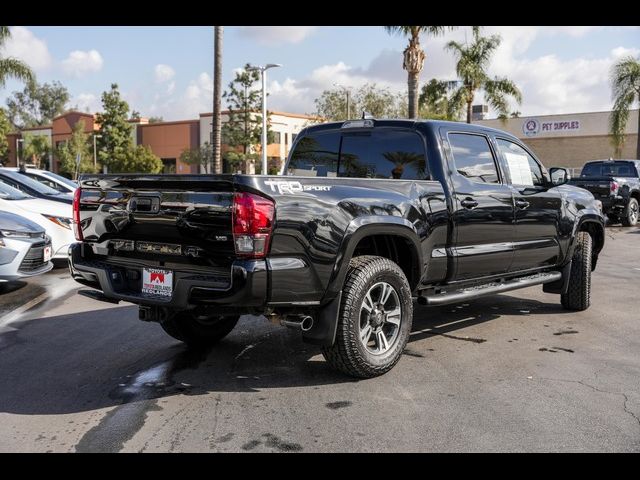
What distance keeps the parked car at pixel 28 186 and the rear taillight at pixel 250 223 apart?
803cm

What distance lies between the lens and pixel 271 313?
4.29 m

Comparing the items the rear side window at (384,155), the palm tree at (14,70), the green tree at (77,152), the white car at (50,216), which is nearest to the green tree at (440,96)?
the palm tree at (14,70)

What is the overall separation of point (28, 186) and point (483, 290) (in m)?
8.95

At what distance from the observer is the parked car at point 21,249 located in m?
7.82

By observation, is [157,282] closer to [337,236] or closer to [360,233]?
[337,236]

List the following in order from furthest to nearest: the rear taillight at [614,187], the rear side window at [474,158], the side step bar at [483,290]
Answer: the rear taillight at [614,187] → the rear side window at [474,158] → the side step bar at [483,290]

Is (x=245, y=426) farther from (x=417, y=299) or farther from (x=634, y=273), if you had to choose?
(x=634, y=273)

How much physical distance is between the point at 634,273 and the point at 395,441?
7780 mm

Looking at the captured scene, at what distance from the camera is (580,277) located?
22.9 ft

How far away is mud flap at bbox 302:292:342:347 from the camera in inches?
171

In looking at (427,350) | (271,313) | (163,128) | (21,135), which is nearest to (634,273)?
(427,350)

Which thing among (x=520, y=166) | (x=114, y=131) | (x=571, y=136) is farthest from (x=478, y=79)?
(x=114, y=131)

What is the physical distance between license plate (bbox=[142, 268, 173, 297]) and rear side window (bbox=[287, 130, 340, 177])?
1.93 m

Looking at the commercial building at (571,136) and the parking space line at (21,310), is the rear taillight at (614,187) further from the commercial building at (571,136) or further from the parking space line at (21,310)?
the commercial building at (571,136)
